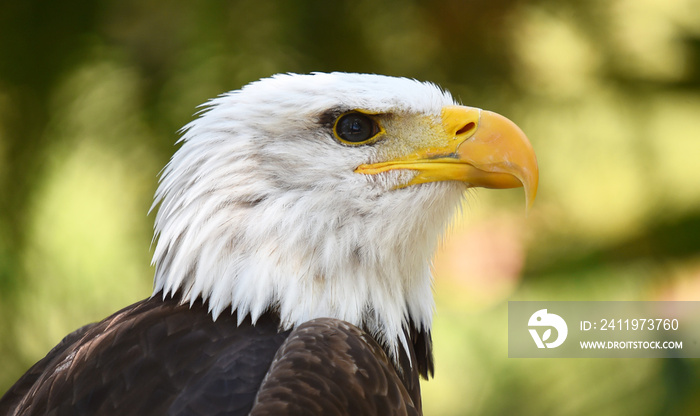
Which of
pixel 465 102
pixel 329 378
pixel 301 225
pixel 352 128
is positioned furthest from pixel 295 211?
pixel 465 102

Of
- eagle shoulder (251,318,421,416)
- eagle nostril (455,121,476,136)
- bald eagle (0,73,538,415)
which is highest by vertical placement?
eagle nostril (455,121,476,136)

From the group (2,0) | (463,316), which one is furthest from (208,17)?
(463,316)

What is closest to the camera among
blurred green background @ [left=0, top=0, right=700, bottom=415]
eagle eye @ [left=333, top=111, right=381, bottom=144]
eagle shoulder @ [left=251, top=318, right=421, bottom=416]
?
eagle shoulder @ [left=251, top=318, right=421, bottom=416]

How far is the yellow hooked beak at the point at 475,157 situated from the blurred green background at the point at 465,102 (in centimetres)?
246

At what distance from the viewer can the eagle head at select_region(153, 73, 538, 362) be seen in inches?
83.7

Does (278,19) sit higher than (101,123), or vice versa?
(278,19)

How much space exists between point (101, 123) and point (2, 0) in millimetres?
1167

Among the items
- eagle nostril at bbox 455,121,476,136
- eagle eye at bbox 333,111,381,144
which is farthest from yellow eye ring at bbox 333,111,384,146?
eagle nostril at bbox 455,121,476,136

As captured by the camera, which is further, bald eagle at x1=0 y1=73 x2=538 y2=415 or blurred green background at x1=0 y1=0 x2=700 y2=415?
blurred green background at x1=0 y1=0 x2=700 y2=415

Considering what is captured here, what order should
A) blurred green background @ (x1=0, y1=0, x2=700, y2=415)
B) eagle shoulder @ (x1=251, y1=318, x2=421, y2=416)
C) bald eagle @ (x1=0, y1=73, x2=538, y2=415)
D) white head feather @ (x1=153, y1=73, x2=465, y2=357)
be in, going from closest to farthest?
eagle shoulder @ (x1=251, y1=318, x2=421, y2=416), bald eagle @ (x1=0, y1=73, x2=538, y2=415), white head feather @ (x1=153, y1=73, x2=465, y2=357), blurred green background @ (x1=0, y1=0, x2=700, y2=415)

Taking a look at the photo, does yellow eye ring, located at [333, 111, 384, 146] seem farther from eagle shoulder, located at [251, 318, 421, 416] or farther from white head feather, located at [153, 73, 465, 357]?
eagle shoulder, located at [251, 318, 421, 416]

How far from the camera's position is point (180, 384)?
185 centimetres

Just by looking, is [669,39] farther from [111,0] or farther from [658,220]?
[111,0]

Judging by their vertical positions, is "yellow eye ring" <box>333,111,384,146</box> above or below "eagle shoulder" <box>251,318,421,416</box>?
above
